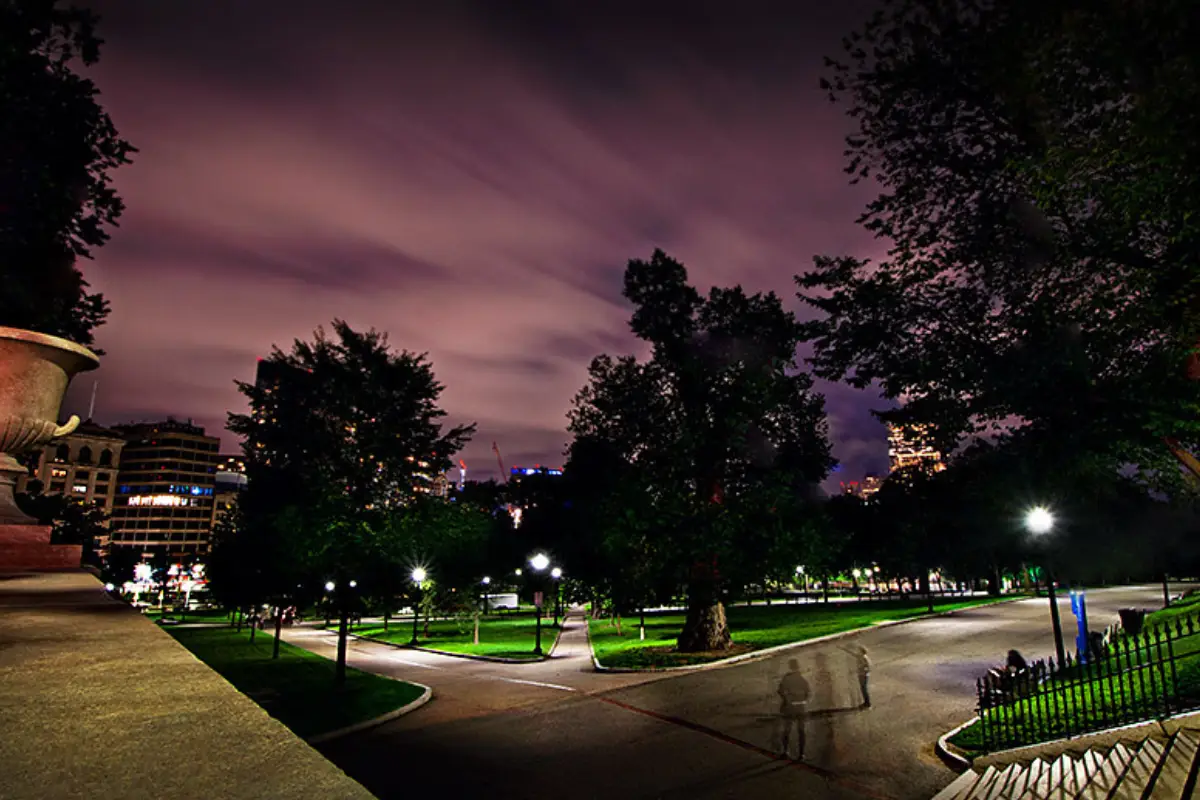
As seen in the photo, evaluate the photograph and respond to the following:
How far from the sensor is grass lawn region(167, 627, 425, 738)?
15609 mm

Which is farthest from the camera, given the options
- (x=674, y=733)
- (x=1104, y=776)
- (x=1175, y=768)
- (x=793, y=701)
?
(x=674, y=733)

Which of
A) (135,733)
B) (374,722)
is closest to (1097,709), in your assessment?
(135,733)

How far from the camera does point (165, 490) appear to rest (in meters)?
160

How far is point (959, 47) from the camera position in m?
12.5

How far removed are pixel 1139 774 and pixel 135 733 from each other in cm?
943

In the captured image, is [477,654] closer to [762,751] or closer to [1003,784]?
[762,751]

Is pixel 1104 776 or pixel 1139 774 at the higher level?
pixel 1139 774

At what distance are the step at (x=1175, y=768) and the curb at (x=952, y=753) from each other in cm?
372

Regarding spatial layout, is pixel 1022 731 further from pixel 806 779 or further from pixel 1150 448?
pixel 1150 448

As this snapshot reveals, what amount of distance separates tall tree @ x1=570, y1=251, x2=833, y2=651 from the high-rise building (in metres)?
163

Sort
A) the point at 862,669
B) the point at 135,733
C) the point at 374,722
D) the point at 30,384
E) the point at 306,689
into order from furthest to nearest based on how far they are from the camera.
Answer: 1. the point at 306,689
2. the point at 374,722
3. the point at 862,669
4. the point at 30,384
5. the point at 135,733

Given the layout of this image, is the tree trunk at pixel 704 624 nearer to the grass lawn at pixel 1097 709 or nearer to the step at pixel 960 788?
the grass lawn at pixel 1097 709

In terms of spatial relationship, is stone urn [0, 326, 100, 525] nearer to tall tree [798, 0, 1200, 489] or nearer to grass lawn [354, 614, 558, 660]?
tall tree [798, 0, 1200, 489]

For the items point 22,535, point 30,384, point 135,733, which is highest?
point 30,384
